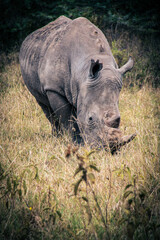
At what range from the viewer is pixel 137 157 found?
3.06 metres

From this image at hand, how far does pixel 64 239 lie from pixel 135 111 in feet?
12.7

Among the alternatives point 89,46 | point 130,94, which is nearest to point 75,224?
point 89,46

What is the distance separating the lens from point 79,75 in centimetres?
383

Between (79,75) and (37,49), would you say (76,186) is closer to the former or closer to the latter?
(79,75)

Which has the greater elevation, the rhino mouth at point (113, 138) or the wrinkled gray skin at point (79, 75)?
the wrinkled gray skin at point (79, 75)

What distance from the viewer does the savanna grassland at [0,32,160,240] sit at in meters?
1.93

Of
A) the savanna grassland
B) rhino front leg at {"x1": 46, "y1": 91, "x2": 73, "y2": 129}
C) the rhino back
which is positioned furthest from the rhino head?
the rhino back

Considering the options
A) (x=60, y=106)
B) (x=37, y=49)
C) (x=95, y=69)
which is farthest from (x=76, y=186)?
(x=37, y=49)

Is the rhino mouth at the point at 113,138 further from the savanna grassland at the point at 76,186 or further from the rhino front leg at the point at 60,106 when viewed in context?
the rhino front leg at the point at 60,106

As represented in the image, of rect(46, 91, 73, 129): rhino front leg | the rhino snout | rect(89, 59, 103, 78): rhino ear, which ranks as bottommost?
rect(46, 91, 73, 129): rhino front leg

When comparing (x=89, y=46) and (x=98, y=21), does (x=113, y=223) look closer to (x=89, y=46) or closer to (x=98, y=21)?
(x=89, y=46)

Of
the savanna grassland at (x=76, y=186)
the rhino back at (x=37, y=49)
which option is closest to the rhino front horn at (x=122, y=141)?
the savanna grassland at (x=76, y=186)

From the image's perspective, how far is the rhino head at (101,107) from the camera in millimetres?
3271

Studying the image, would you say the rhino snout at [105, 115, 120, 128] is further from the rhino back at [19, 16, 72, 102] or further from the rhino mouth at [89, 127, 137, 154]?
the rhino back at [19, 16, 72, 102]
